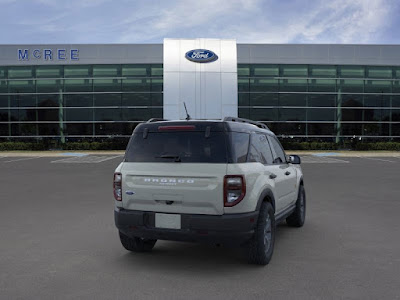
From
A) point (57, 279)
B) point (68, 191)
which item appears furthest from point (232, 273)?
point (68, 191)

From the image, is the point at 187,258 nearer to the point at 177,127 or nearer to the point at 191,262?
the point at 191,262

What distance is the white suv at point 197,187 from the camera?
4.64 metres

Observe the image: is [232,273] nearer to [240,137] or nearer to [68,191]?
[240,137]

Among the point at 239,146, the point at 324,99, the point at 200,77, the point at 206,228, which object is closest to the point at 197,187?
the point at 206,228

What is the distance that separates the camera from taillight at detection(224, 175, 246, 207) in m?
4.62

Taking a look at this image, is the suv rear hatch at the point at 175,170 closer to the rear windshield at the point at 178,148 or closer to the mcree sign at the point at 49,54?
the rear windshield at the point at 178,148

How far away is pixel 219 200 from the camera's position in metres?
4.63

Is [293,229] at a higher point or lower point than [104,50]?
lower

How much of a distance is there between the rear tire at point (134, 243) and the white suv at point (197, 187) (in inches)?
5.1

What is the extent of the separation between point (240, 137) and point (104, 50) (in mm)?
32422

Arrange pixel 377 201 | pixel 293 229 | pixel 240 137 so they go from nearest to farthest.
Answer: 1. pixel 240 137
2. pixel 293 229
3. pixel 377 201

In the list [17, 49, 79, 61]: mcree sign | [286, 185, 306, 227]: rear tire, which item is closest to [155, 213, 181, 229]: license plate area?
[286, 185, 306, 227]: rear tire

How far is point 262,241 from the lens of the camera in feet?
16.2

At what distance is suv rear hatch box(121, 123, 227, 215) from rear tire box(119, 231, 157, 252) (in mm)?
658
